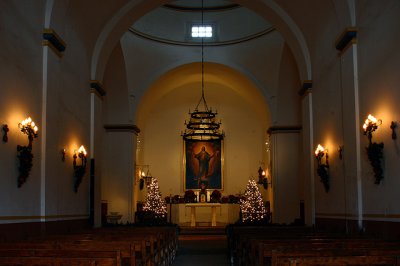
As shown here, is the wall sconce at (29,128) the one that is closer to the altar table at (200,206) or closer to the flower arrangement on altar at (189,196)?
the altar table at (200,206)

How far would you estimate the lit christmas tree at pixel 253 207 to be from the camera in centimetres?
2316

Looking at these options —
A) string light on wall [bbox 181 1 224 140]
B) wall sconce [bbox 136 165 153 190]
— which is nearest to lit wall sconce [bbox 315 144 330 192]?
string light on wall [bbox 181 1 224 140]

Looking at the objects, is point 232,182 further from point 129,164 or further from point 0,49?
point 0,49

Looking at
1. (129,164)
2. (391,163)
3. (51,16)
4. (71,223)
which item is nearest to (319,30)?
(391,163)

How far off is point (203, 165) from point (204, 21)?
28.6 ft

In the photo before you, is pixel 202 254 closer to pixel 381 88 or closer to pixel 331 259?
pixel 381 88

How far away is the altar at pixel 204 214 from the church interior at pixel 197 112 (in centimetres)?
8

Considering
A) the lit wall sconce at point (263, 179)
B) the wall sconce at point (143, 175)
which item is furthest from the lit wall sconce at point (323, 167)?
the wall sconce at point (143, 175)

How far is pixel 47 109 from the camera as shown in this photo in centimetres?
1069

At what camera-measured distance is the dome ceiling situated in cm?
2270

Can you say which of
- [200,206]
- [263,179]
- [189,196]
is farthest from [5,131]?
[189,196]

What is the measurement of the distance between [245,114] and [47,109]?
19111 mm

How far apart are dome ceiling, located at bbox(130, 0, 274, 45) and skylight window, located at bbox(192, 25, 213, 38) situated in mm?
189

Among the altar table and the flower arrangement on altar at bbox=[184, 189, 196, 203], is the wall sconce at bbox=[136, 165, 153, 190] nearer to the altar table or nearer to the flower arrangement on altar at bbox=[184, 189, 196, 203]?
the flower arrangement on altar at bbox=[184, 189, 196, 203]
